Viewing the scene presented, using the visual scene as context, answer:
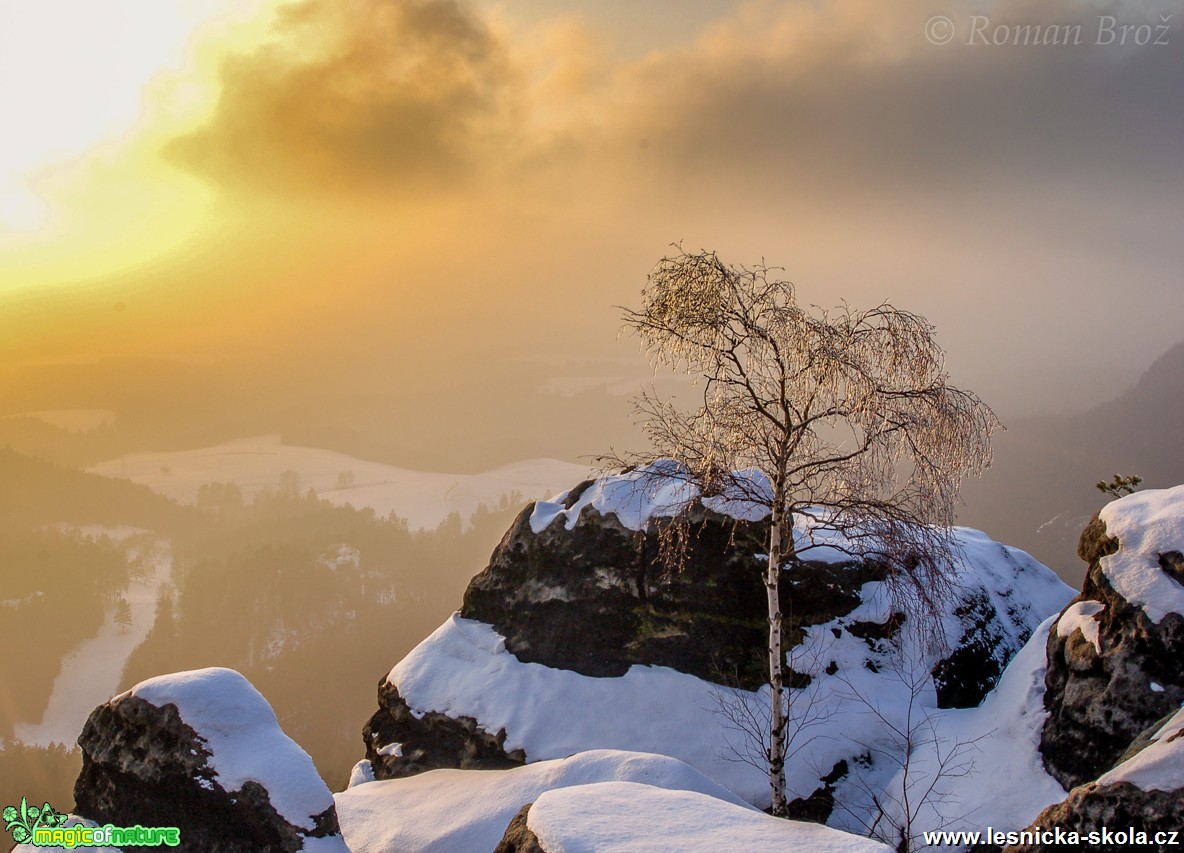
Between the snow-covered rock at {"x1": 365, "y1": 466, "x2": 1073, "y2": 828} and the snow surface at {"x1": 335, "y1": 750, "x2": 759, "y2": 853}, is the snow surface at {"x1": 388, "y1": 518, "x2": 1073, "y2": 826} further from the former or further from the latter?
the snow surface at {"x1": 335, "y1": 750, "x2": 759, "y2": 853}

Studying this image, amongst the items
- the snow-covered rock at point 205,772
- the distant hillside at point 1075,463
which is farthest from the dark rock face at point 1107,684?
the distant hillside at point 1075,463

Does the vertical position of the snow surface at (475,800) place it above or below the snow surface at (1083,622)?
below

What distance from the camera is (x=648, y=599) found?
66.9ft

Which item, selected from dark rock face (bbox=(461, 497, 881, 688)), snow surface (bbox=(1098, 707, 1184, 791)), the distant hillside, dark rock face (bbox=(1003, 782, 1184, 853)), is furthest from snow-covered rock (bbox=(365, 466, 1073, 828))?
the distant hillside

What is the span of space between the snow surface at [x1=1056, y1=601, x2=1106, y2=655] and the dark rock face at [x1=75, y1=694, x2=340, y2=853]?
14.1 m

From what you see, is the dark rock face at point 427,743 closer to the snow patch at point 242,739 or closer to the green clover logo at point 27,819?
Result: the snow patch at point 242,739

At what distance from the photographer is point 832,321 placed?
1196 centimetres

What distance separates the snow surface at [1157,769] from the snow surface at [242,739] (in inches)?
458

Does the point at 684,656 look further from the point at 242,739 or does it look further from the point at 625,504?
the point at 242,739

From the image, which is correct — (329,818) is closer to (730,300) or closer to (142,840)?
(142,840)

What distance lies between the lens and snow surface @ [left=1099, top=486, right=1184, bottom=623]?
12453mm

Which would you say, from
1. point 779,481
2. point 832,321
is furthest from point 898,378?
point 779,481

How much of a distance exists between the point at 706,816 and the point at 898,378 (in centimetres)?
709

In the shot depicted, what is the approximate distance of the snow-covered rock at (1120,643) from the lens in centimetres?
1221
